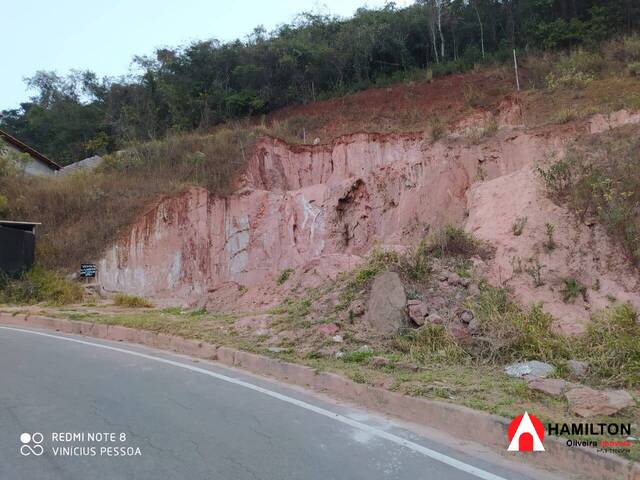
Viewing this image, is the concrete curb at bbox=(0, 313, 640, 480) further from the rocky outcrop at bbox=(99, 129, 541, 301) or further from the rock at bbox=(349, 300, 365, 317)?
the rocky outcrop at bbox=(99, 129, 541, 301)

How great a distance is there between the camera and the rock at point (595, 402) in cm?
461

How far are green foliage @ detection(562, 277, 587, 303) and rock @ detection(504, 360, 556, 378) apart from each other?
10.8 ft

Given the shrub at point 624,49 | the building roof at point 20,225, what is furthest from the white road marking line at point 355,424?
the shrub at point 624,49

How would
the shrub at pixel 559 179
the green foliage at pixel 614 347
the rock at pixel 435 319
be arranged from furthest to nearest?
the shrub at pixel 559 179 < the rock at pixel 435 319 < the green foliage at pixel 614 347

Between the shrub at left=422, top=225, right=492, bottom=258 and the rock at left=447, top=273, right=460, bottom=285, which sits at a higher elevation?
the shrub at left=422, top=225, right=492, bottom=258

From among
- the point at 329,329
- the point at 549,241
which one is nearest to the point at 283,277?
the point at 329,329

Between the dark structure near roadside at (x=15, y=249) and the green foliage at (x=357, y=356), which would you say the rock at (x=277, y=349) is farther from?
the dark structure near roadside at (x=15, y=249)

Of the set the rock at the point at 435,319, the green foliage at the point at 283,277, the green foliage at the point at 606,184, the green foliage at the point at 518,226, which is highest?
the green foliage at the point at 606,184

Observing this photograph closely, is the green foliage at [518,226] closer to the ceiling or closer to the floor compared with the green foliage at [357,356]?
closer to the ceiling

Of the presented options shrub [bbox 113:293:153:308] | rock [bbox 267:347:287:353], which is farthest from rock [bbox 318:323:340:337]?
shrub [bbox 113:293:153:308]

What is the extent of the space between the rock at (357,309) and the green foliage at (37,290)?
35.5 feet

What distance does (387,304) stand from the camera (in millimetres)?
8180

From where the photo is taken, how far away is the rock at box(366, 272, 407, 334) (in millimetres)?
7953

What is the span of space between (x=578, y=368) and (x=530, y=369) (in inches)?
20.4
